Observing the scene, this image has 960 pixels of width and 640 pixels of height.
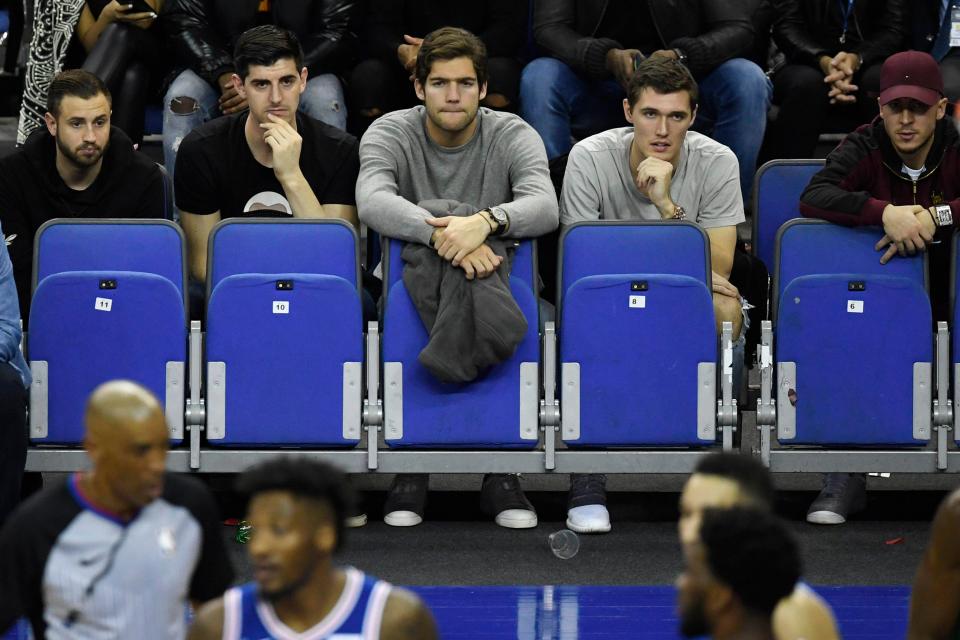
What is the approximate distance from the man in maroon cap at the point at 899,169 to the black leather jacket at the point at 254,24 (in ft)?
7.13

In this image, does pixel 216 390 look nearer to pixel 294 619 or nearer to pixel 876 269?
pixel 876 269

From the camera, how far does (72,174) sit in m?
5.96

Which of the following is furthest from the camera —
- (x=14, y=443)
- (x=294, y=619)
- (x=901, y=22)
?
(x=901, y=22)

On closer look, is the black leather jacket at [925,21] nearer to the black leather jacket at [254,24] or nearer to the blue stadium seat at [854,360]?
the blue stadium seat at [854,360]

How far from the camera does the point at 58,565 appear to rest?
3.04m

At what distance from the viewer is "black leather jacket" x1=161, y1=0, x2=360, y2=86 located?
22.7ft

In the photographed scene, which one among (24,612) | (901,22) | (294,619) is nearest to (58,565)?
(24,612)

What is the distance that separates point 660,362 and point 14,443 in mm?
2074

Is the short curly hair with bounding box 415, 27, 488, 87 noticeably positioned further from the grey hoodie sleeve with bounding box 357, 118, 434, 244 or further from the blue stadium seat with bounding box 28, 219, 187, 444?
the blue stadium seat with bounding box 28, 219, 187, 444

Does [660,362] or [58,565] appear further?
[660,362]

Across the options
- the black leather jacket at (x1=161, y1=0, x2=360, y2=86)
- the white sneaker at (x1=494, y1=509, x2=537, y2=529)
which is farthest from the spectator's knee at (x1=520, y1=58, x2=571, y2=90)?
the white sneaker at (x1=494, y1=509, x2=537, y2=529)

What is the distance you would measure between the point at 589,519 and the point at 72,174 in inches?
86.7

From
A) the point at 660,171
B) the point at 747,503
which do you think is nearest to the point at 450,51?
the point at 660,171

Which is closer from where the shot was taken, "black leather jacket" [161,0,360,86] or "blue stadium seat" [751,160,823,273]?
"blue stadium seat" [751,160,823,273]
